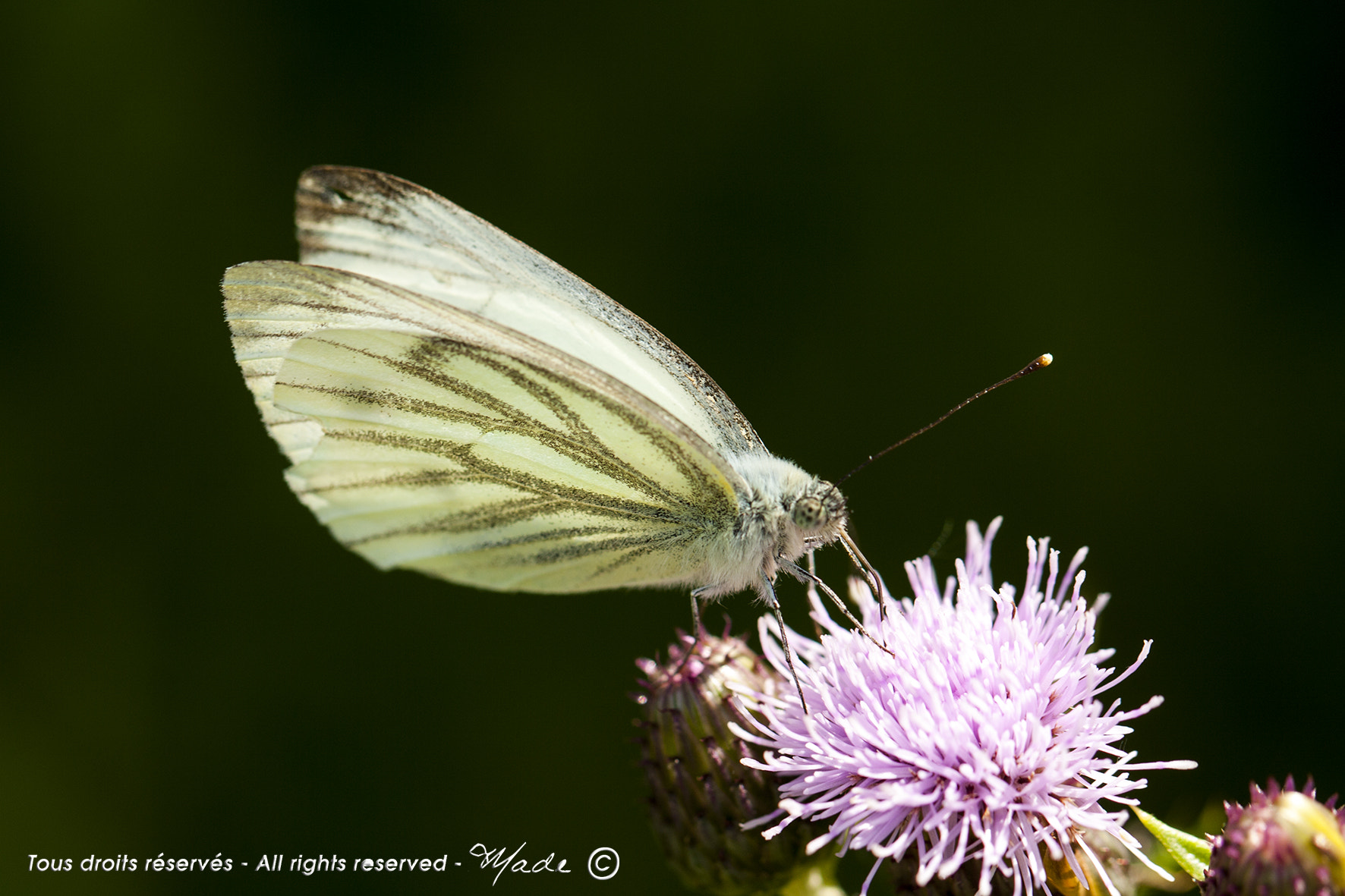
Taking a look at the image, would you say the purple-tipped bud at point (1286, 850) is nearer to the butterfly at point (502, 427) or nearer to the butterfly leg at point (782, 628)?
the butterfly leg at point (782, 628)

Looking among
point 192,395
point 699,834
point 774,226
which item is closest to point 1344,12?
point 774,226

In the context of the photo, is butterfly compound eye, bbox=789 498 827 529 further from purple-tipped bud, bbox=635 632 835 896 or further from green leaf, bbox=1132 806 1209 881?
green leaf, bbox=1132 806 1209 881

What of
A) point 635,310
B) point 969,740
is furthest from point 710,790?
point 635,310

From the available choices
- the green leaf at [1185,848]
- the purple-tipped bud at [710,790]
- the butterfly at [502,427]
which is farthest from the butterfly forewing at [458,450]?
the green leaf at [1185,848]

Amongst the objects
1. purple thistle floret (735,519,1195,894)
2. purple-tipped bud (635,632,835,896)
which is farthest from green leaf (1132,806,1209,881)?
purple-tipped bud (635,632,835,896)

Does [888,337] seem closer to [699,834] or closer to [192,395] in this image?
[699,834]

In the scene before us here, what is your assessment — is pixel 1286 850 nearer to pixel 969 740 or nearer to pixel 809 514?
pixel 969 740
